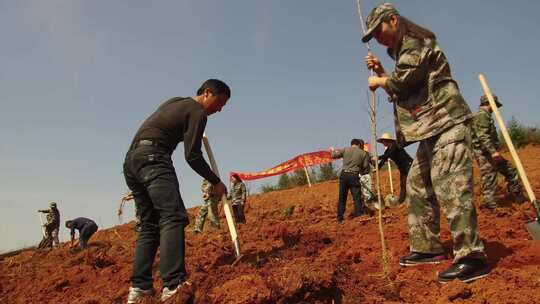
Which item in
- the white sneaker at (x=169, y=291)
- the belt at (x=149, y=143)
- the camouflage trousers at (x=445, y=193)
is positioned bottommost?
the white sneaker at (x=169, y=291)

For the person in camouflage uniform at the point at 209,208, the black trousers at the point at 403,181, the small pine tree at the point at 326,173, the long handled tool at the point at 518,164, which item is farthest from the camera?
the small pine tree at the point at 326,173

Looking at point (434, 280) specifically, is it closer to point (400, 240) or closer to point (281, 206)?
point (400, 240)

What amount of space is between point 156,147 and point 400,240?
8.24 ft

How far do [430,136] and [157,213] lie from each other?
223 centimetres

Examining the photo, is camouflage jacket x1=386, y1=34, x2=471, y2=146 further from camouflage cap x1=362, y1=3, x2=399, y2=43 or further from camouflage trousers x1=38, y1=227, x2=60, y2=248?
camouflage trousers x1=38, y1=227, x2=60, y2=248

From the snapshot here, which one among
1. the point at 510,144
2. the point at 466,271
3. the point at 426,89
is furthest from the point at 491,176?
the point at 466,271

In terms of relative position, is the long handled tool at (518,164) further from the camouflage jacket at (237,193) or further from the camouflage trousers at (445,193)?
the camouflage jacket at (237,193)

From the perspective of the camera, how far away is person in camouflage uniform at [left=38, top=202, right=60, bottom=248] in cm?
1521

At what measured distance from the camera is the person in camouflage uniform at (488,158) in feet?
21.5

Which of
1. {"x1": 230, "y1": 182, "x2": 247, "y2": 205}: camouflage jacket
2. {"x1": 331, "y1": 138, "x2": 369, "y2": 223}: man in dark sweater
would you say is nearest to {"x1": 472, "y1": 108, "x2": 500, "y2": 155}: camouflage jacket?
{"x1": 331, "y1": 138, "x2": 369, "y2": 223}: man in dark sweater

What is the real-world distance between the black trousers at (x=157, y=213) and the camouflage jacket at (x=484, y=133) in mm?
5261

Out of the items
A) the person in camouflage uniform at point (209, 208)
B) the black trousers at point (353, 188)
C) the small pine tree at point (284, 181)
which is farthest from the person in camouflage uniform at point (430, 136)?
the small pine tree at point (284, 181)

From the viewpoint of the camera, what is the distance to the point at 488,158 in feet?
22.3

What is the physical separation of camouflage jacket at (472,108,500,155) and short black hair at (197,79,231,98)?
4.65 meters
